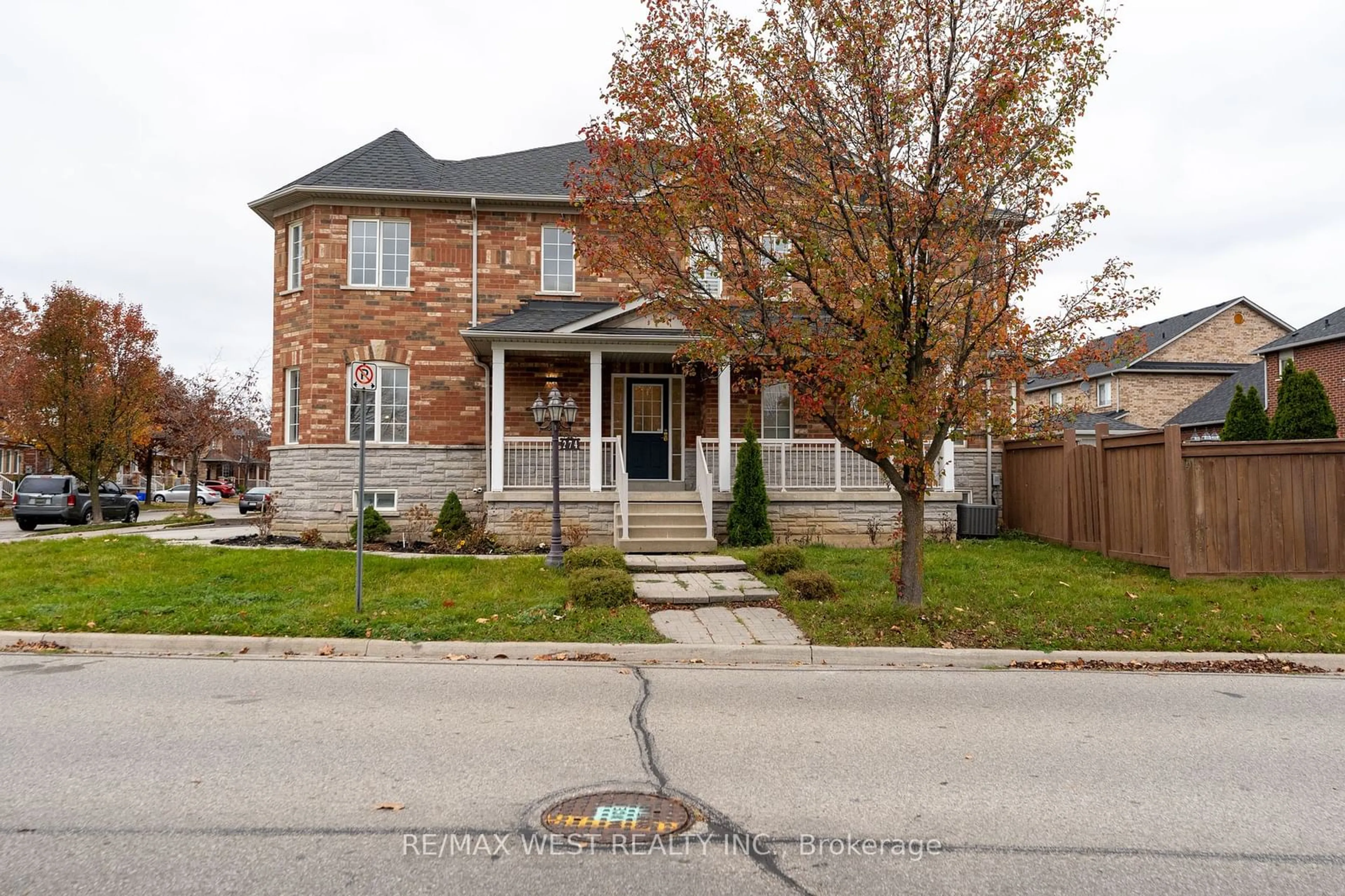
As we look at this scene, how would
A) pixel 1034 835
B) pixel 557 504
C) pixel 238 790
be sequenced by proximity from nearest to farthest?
1. pixel 1034 835
2. pixel 238 790
3. pixel 557 504

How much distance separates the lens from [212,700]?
6207 millimetres

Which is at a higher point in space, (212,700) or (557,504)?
(557,504)

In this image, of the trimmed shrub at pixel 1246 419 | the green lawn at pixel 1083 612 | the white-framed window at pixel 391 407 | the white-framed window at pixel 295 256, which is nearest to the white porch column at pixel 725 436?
the green lawn at pixel 1083 612

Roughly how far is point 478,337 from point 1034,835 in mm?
12692

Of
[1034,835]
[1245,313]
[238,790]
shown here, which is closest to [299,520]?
[238,790]

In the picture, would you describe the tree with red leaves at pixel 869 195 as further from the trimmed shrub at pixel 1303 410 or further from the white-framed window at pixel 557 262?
the trimmed shrub at pixel 1303 410

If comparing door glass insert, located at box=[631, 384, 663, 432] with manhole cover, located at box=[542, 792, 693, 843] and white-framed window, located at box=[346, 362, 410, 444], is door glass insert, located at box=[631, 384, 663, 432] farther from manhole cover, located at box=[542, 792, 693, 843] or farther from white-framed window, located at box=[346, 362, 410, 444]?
manhole cover, located at box=[542, 792, 693, 843]

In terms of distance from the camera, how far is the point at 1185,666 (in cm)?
767

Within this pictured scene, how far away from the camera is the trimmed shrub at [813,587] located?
994cm

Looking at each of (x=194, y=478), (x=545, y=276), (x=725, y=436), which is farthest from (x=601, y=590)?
(x=194, y=478)

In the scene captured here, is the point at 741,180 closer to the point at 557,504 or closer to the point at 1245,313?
the point at 557,504

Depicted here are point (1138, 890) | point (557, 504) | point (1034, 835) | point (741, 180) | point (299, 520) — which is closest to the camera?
point (1138, 890)

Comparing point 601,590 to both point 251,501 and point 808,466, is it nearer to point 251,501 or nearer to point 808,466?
point 808,466

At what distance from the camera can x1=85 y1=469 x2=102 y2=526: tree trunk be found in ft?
85.5
